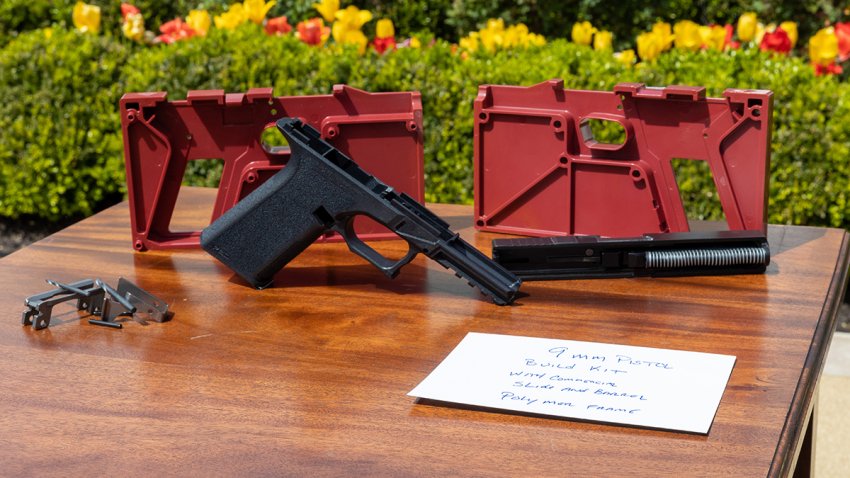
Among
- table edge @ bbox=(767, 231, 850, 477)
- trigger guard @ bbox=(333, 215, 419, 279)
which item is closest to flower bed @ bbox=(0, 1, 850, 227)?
table edge @ bbox=(767, 231, 850, 477)

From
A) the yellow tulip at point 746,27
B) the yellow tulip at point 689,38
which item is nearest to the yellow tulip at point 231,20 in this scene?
the yellow tulip at point 689,38

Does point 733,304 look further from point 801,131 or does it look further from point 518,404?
point 801,131

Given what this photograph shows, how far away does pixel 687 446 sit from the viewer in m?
1.28

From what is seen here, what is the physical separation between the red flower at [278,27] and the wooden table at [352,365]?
2.03 meters

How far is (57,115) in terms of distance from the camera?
395cm

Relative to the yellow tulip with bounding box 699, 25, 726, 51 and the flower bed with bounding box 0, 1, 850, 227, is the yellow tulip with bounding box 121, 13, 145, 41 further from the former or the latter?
the yellow tulip with bounding box 699, 25, 726, 51

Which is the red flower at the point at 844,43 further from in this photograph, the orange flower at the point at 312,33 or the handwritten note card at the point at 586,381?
the handwritten note card at the point at 586,381

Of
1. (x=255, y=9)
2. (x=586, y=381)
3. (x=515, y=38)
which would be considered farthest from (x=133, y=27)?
(x=586, y=381)

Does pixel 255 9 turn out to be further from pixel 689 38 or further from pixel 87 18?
pixel 689 38

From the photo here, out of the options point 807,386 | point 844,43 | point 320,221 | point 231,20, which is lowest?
Answer: point 807,386

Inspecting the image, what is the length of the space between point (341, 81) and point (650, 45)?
108cm

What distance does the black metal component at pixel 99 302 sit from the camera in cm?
171

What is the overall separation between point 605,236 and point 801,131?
1606mm

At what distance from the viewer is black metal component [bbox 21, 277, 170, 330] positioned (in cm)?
171
